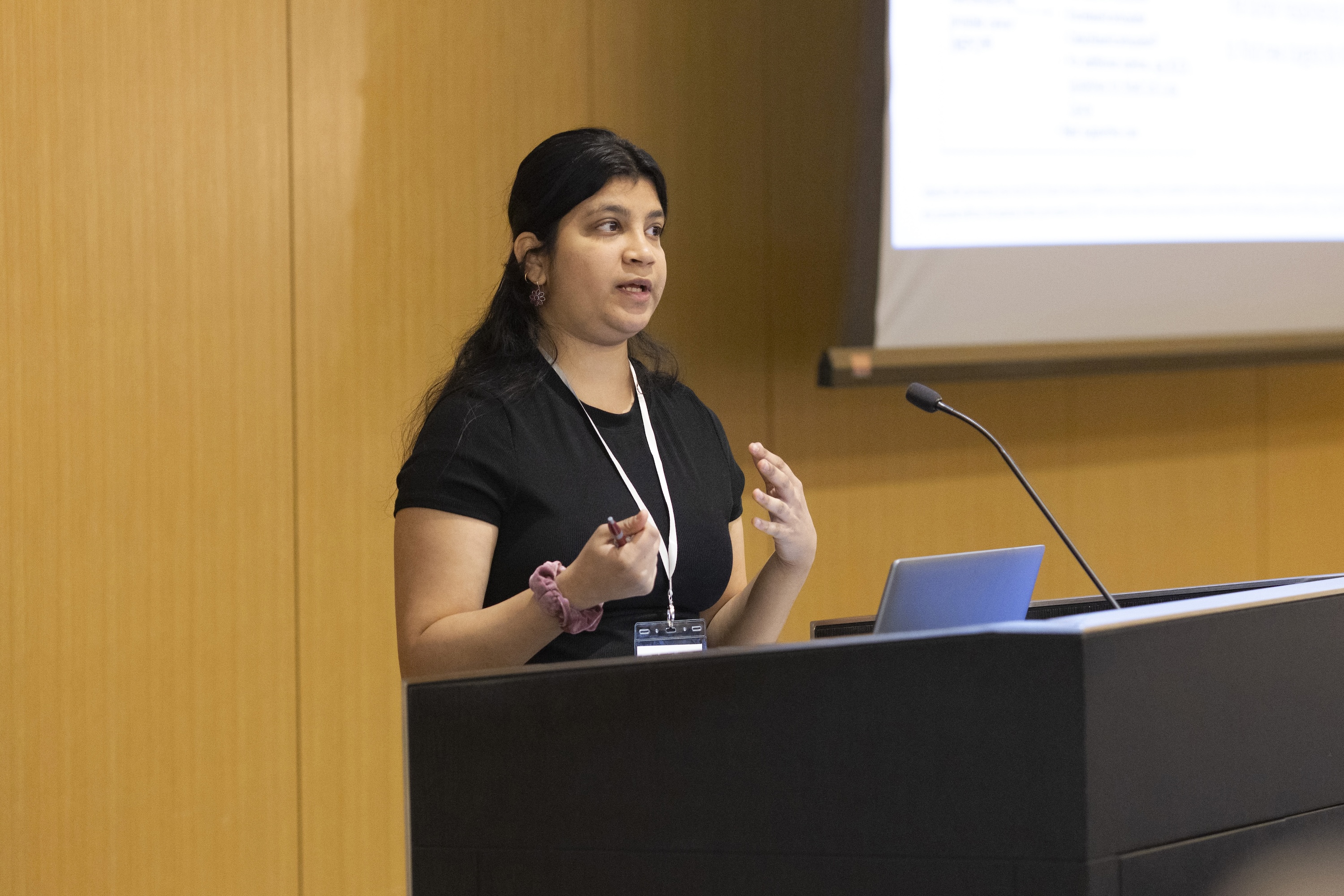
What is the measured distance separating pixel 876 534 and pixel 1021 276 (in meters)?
0.78

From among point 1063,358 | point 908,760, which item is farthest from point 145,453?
point 1063,358

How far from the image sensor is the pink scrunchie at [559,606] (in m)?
1.32

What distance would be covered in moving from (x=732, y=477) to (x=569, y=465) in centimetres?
34

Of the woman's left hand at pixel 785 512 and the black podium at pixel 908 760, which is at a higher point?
the woman's left hand at pixel 785 512

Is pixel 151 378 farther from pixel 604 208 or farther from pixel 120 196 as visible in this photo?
pixel 604 208

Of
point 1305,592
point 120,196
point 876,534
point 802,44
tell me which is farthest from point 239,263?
point 1305,592

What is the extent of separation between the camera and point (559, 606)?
1.32m

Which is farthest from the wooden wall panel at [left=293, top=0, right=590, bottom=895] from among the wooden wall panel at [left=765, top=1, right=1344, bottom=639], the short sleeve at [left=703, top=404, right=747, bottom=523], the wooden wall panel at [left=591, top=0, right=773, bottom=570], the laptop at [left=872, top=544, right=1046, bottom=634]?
the laptop at [left=872, top=544, right=1046, bottom=634]

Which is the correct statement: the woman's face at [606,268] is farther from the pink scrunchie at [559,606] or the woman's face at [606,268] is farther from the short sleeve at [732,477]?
the pink scrunchie at [559,606]

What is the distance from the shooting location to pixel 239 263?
2.68 metres

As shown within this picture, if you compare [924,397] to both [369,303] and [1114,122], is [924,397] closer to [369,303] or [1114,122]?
[369,303]

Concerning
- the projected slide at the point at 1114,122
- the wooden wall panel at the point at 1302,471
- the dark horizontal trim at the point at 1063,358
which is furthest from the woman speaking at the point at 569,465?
the wooden wall panel at the point at 1302,471

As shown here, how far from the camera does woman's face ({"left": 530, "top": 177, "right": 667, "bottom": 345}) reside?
167 cm

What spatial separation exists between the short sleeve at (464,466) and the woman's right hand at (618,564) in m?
0.30
